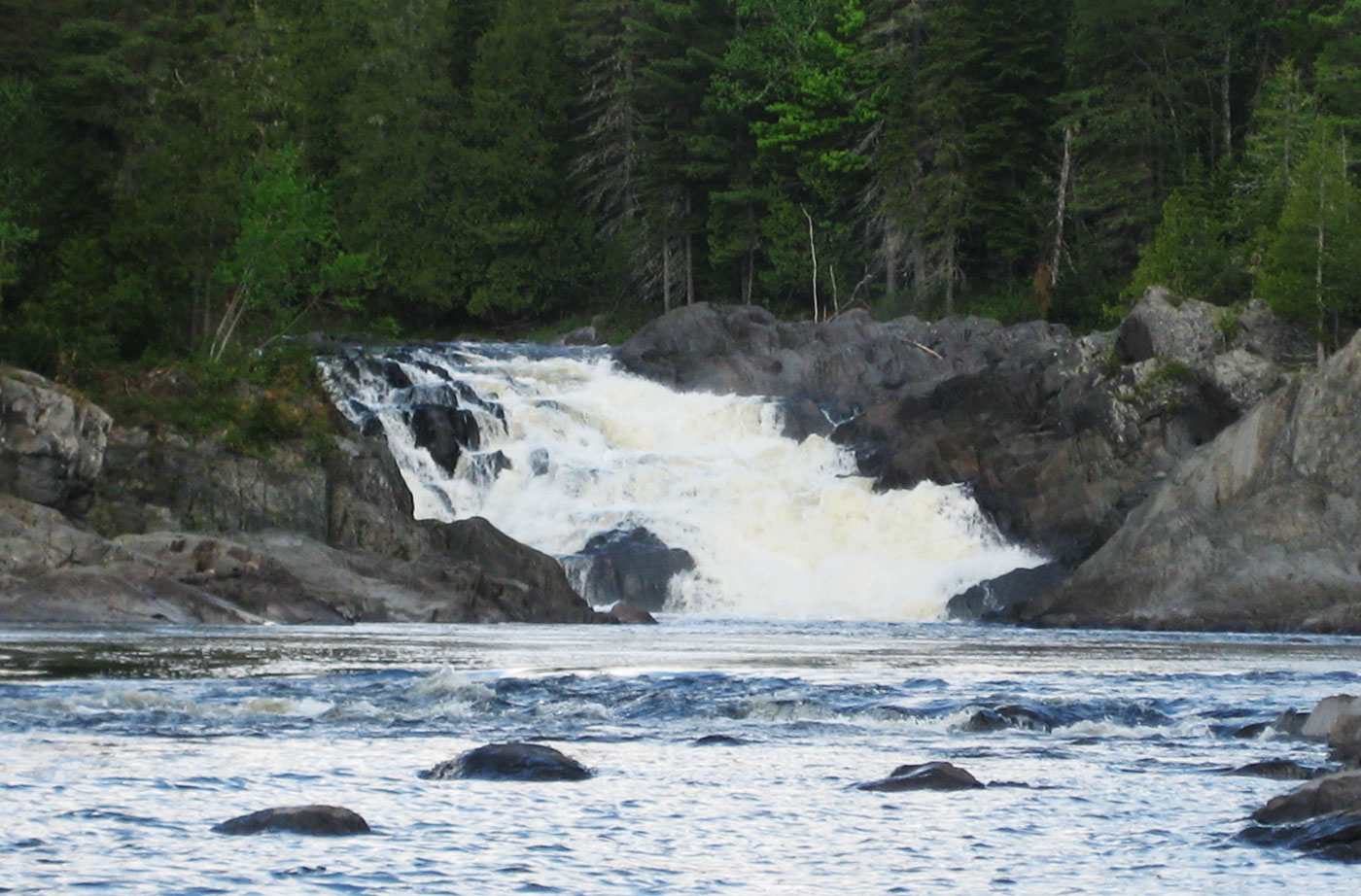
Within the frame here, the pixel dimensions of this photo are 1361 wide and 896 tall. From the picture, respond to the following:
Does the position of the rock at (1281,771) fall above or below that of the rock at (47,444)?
below

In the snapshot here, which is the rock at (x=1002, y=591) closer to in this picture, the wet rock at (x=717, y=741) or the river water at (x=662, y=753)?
the river water at (x=662, y=753)

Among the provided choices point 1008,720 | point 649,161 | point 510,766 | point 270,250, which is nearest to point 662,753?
point 510,766

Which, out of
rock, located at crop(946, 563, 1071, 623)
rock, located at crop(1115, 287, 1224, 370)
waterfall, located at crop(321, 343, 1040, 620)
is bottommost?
rock, located at crop(946, 563, 1071, 623)

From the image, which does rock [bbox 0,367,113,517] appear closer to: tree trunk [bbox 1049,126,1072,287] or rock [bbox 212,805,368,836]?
rock [bbox 212,805,368,836]

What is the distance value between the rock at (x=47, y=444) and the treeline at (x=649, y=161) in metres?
6.00

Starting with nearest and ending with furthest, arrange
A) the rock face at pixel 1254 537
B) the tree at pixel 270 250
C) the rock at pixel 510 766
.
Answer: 1. the rock at pixel 510 766
2. the rock face at pixel 1254 537
3. the tree at pixel 270 250

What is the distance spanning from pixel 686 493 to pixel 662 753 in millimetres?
33422

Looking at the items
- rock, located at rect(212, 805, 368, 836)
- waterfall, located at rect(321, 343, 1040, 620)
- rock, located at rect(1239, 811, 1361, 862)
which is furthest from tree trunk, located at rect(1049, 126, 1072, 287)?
rock, located at rect(212, 805, 368, 836)

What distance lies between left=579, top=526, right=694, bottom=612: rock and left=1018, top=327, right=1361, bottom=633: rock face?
9001 millimetres

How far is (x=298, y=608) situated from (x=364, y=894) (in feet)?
87.7

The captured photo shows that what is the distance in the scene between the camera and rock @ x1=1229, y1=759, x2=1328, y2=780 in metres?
16.4

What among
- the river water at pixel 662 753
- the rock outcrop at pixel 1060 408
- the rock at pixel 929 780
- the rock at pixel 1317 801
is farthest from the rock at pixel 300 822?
Result: the rock outcrop at pixel 1060 408

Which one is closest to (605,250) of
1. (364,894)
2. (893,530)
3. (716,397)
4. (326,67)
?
(326,67)

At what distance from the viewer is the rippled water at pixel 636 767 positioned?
12.1 metres
